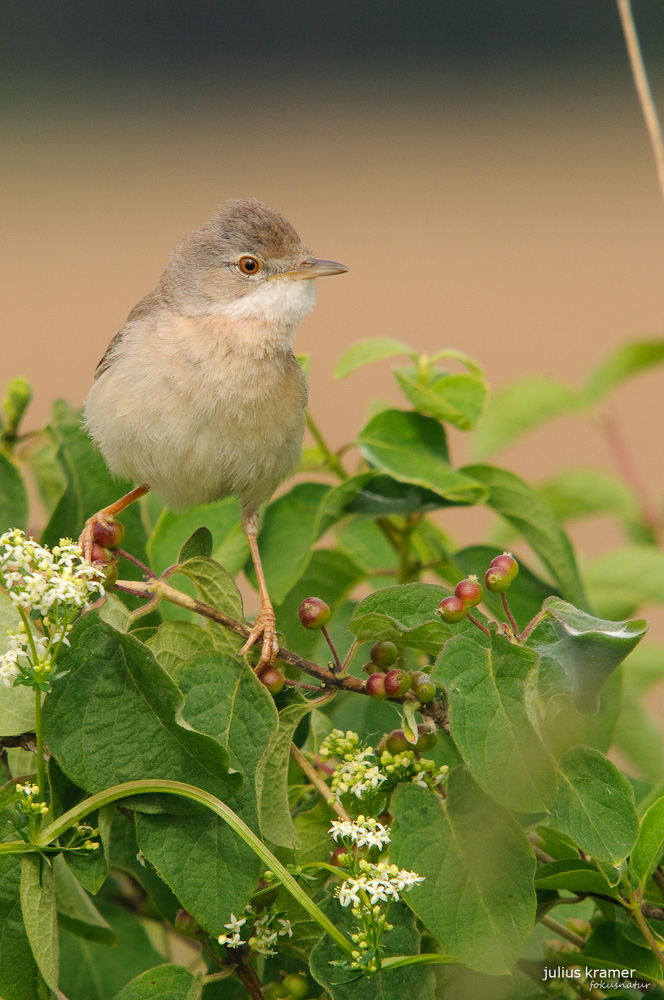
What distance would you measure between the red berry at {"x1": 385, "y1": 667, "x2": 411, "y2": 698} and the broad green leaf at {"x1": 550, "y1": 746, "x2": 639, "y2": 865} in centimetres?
27

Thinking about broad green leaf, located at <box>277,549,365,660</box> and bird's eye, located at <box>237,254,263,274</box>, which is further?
bird's eye, located at <box>237,254,263,274</box>

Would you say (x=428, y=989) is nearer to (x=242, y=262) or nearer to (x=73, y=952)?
(x=73, y=952)

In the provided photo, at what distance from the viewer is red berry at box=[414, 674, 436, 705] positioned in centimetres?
168

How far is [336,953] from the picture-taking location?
1.54 m

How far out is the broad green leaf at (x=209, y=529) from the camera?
2559mm

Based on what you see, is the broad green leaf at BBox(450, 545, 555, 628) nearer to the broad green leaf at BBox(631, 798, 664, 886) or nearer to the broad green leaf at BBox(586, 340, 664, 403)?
the broad green leaf at BBox(631, 798, 664, 886)

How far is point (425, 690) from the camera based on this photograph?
1.68 m

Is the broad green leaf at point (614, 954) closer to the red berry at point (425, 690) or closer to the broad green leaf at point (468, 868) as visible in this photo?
the broad green leaf at point (468, 868)

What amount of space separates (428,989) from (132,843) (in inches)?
23.5

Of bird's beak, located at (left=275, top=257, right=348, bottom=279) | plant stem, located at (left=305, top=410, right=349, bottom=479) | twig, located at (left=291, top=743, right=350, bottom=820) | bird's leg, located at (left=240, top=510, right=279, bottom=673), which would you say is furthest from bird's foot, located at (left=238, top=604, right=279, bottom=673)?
bird's beak, located at (left=275, top=257, right=348, bottom=279)

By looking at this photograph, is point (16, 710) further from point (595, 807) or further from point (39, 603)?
point (595, 807)

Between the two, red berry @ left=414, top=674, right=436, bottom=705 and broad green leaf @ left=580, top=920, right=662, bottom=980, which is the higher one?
red berry @ left=414, top=674, right=436, bottom=705

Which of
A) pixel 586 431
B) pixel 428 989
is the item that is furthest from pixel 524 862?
pixel 586 431

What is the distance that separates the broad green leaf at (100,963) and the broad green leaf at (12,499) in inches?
33.5
